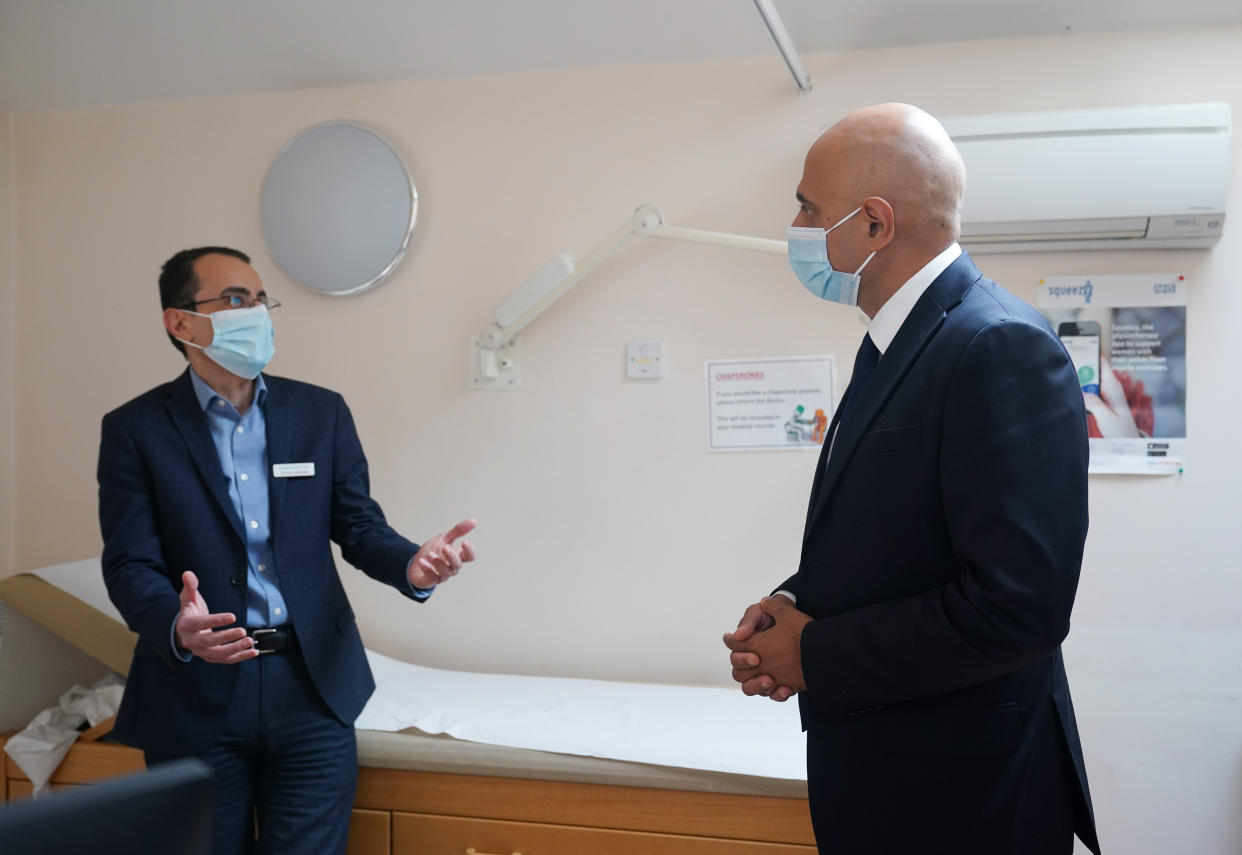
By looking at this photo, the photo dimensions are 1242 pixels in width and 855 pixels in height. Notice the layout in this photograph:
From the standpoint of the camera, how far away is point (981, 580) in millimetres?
1035


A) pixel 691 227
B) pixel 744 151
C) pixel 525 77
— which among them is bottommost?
pixel 691 227

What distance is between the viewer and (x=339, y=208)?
8.95 ft

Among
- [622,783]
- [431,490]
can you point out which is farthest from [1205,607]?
[431,490]

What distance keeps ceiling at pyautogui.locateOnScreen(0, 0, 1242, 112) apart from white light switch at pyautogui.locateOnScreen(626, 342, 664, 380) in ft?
2.54

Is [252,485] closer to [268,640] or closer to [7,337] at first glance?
[268,640]

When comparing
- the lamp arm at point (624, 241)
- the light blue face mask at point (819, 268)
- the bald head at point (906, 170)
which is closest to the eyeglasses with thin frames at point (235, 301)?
the lamp arm at point (624, 241)

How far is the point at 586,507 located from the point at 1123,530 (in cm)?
135

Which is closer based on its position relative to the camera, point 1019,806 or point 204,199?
point 1019,806

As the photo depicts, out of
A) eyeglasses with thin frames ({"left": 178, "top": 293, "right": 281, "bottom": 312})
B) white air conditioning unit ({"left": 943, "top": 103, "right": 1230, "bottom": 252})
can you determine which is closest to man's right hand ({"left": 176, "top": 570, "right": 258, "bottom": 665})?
eyeglasses with thin frames ({"left": 178, "top": 293, "right": 281, "bottom": 312})

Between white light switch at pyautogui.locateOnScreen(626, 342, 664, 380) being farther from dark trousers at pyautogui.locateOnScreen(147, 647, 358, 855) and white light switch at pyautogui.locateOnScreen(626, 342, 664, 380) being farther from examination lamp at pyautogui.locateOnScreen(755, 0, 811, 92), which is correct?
dark trousers at pyautogui.locateOnScreen(147, 647, 358, 855)

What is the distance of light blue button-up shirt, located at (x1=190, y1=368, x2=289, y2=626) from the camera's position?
5.80 feet

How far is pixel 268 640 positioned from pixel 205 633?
21 cm

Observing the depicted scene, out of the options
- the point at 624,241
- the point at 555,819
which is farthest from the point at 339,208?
the point at 555,819

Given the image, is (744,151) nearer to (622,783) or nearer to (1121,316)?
(1121,316)
